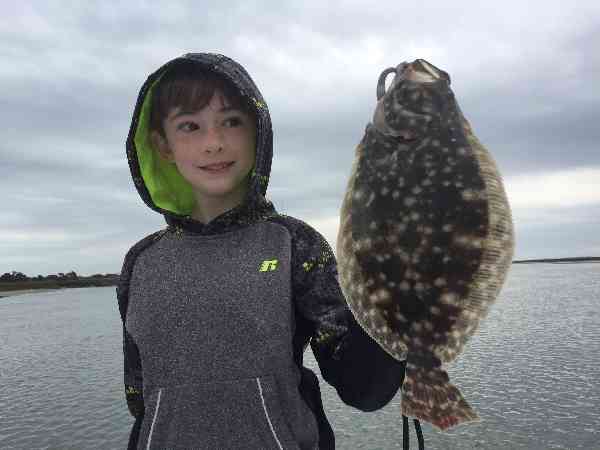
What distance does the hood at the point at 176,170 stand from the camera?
2695 millimetres

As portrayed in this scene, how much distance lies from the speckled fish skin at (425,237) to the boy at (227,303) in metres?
0.49

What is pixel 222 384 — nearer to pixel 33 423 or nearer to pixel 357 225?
pixel 357 225

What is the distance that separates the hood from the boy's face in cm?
8

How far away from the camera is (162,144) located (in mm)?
3131

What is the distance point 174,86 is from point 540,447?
14.8 metres

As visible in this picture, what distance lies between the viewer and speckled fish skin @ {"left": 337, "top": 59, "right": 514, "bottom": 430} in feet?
5.31

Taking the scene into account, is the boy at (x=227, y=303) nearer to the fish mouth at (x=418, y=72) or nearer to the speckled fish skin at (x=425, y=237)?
the speckled fish skin at (x=425, y=237)

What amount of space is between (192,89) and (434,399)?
1.97m

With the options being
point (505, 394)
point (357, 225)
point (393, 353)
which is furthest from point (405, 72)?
point (505, 394)

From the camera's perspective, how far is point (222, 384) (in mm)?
2473

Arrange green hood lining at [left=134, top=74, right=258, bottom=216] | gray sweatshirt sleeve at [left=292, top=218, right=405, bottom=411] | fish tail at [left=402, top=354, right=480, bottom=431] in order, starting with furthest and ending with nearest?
1. green hood lining at [left=134, top=74, right=258, bottom=216]
2. gray sweatshirt sleeve at [left=292, top=218, right=405, bottom=411]
3. fish tail at [left=402, top=354, right=480, bottom=431]

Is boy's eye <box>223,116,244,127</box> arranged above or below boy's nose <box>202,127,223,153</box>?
above

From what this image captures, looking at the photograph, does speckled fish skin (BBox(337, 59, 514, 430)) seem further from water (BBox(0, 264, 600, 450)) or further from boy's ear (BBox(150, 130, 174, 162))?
water (BBox(0, 264, 600, 450))

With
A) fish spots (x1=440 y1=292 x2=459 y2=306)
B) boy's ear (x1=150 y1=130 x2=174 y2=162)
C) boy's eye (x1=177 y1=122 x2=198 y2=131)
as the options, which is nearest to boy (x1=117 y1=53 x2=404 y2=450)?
boy's eye (x1=177 y1=122 x2=198 y2=131)
